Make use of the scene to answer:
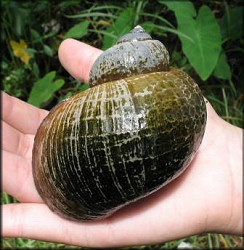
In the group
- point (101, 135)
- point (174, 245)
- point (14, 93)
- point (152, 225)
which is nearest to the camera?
Result: point (101, 135)

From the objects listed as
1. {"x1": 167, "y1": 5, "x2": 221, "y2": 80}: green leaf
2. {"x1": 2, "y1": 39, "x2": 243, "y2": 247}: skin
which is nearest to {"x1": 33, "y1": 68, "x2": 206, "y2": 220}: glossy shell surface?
{"x1": 2, "y1": 39, "x2": 243, "y2": 247}: skin

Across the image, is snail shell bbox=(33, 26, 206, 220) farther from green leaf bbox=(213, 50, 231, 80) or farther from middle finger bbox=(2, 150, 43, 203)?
green leaf bbox=(213, 50, 231, 80)

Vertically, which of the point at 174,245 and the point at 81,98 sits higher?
the point at 81,98

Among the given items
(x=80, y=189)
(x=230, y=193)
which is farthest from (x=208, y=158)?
(x=80, y=189)

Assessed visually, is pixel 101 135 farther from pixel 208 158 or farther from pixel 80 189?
pixel 208 158

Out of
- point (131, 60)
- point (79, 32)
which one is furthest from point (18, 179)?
point (79, 32)

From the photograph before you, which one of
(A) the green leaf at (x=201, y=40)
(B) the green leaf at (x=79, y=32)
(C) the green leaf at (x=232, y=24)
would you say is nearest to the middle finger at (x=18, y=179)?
(B) the green leaf at (x=79, y=32)
